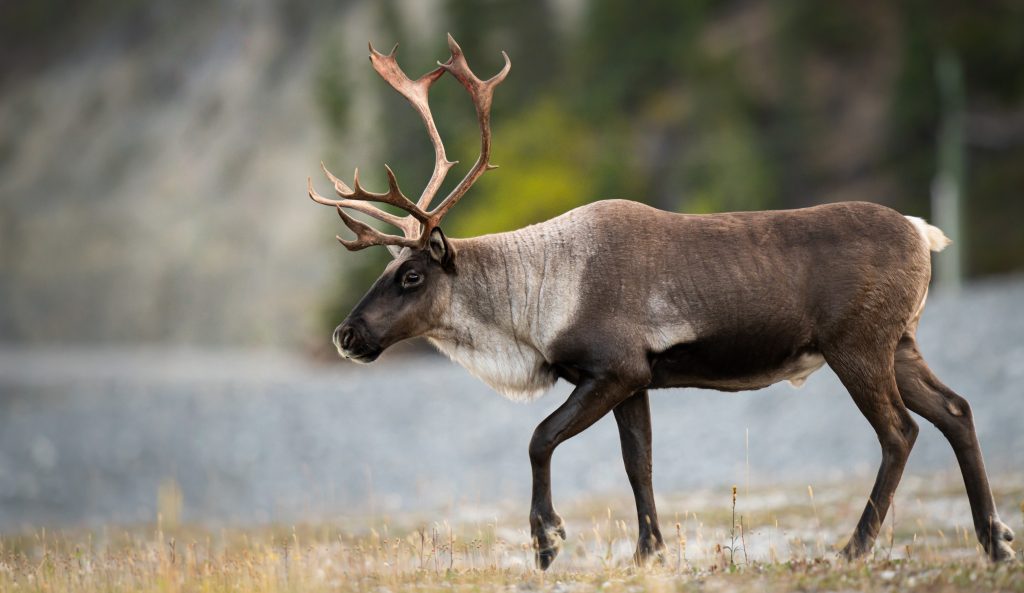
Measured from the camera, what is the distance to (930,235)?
956 centimetres

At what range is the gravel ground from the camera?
2039 centimetres

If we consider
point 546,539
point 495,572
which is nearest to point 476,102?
point 546,539

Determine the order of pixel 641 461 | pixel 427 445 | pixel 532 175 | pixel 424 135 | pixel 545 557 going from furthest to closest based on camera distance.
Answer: pixel 424 135 < pixel 532 175 < pixel 427 445 < pixel 641 461 < pixel 545 557

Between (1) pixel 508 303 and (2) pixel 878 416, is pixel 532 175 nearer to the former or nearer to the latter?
(1) pixel 508 303

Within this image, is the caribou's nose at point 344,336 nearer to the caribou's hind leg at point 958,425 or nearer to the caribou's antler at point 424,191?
the caribou's antler at point 424,191

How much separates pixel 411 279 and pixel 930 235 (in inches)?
153

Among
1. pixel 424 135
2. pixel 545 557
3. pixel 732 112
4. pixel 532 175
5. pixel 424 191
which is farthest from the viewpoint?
pixel 424 135

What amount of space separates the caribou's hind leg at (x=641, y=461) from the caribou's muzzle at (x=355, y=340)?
1.90 metres

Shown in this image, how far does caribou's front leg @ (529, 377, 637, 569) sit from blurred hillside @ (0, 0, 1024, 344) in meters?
42.5

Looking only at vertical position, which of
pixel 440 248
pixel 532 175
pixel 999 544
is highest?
pixel 532 175

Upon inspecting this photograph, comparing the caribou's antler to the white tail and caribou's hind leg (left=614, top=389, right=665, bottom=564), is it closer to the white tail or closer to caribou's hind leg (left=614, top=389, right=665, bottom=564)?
caribou's hind leg (left=614, top=389, right=665, bottom=564)

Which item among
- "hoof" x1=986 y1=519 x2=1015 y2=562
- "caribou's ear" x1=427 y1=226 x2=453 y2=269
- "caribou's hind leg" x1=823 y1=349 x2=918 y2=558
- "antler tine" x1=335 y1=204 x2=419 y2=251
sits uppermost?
"antler tine" x1=335 y1=204 x2=419 y2=251

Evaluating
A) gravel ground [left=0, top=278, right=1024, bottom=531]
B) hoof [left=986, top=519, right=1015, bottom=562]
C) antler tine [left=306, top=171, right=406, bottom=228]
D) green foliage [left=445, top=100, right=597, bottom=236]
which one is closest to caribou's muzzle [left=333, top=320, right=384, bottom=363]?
antler tine [left=306, top=171, right=406, bottom=228]

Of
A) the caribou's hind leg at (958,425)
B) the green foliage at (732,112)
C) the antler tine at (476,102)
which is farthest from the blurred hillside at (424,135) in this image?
the caribou's hind leg at (958,425)
